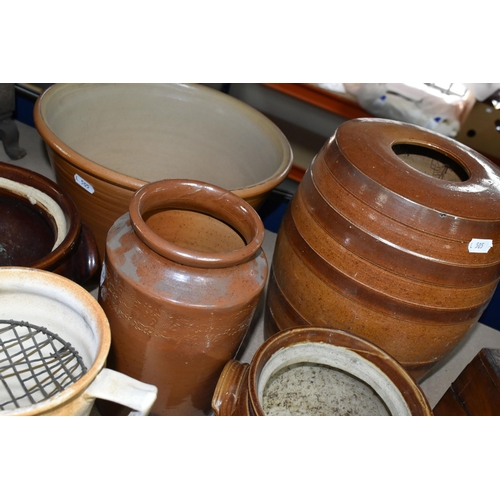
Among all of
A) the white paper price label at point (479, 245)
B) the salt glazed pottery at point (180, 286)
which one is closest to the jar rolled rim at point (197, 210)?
the salt glazed pottery at point (180, 286)

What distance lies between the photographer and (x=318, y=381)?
1308mm

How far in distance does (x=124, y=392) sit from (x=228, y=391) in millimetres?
315

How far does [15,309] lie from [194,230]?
1.42 ft

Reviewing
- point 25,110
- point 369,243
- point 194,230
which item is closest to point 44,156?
point 25,110

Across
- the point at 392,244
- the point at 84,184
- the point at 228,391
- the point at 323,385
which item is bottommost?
the point at 323,385

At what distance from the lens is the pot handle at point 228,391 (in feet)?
3.44

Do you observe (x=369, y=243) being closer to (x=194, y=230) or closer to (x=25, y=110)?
(x=194, y=230)

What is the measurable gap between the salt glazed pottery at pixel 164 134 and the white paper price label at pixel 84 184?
0.07 metres

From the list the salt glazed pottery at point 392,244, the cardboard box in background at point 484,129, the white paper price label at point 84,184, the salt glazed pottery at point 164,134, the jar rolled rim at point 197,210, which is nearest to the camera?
the jar rolled rim at point 197,210

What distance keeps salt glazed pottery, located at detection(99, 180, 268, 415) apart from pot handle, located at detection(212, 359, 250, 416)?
54 mm

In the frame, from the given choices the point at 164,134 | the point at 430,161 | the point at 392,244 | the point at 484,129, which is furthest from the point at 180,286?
the point at 484,129

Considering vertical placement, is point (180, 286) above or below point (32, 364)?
above

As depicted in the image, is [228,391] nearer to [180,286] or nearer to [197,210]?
[180,286]

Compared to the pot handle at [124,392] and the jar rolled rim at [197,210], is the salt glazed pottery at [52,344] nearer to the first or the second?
the pot handle at [124,392]
